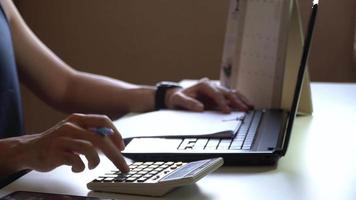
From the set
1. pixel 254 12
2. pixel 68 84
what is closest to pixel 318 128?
pixel 254 12

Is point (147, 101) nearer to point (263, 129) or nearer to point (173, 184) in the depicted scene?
point (263, 129)

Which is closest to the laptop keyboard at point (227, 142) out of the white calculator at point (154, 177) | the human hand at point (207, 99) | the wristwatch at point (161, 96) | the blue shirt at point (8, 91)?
the white calculator at point (154, 177)

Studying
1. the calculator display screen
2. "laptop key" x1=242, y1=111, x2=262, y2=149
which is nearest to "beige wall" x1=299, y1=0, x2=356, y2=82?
"laptop key" x1=242, y1=111, x2=262, y2=149

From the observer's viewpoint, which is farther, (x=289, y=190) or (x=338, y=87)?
(x=338, y=87)

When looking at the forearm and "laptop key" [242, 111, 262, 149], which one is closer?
"laptop key" [242, 111, 262, 149]

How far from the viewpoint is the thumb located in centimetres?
135

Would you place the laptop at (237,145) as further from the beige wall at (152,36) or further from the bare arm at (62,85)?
the beige wall at (152,36)

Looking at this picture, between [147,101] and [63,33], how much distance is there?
126 centimetres

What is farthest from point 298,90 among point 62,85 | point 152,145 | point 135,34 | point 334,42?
point 135,34

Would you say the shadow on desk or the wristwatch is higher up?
the wristwatch

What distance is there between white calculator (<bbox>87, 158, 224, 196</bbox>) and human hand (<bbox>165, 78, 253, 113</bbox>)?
486mm

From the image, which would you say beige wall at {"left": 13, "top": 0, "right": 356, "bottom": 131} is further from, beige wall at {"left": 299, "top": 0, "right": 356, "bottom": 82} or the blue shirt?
the blue shirt

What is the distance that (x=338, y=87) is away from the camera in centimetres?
176

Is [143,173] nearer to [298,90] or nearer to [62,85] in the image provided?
[298,90]
